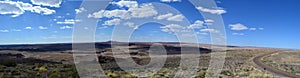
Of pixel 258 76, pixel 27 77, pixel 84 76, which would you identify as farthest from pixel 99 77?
pixel 258 76

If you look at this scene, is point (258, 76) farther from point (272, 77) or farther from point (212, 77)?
point (212, 77)

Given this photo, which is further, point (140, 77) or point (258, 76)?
point (258, 76)

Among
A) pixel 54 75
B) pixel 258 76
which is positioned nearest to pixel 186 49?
pixel 258 76

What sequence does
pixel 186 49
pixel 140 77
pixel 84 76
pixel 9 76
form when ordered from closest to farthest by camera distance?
pixel 9 76
pixel 84 76
pixel 140 77
pixel 186 49

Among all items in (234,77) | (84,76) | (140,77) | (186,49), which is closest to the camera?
(84,76)

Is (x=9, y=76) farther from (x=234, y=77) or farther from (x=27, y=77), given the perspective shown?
(x=234, y=77)

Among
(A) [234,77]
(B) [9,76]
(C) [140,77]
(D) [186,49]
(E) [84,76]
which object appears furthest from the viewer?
(D) [186,49]

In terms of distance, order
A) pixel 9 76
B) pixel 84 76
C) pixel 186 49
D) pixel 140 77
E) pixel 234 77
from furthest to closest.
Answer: pixel 186 49, pixel 234 77, pixel 140 77, pixel 84 76, pixel 9 76

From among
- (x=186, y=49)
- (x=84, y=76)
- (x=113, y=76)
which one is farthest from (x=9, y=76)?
(x=186, y=49)

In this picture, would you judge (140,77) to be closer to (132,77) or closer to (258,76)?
(132,77)
